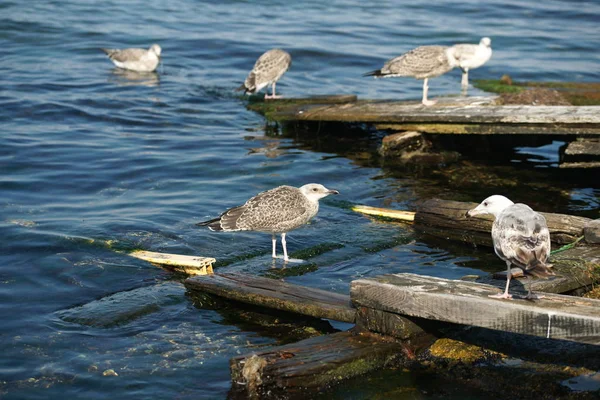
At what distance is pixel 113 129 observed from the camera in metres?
16.1

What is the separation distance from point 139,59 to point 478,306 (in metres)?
15.5

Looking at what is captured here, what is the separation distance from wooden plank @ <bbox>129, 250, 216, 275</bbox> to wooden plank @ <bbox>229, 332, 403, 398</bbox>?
2441 millimetres

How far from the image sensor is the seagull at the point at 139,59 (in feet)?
Result: 67.4

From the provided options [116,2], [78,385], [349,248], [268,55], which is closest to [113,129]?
[268,55]

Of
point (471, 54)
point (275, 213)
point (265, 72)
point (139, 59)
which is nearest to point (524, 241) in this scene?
point (275, 213)

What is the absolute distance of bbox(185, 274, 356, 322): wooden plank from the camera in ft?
→ 23.6

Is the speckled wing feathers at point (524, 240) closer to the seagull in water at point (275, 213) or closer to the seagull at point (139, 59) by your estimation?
the seagull in water at point (275, 213)

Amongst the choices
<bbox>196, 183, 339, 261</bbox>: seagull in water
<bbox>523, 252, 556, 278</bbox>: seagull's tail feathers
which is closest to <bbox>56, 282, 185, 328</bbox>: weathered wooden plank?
<bbox>196, 183, 339, 261</bbox>: seagull in water

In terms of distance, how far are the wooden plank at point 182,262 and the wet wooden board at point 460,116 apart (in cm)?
533

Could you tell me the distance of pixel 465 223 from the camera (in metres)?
9.91

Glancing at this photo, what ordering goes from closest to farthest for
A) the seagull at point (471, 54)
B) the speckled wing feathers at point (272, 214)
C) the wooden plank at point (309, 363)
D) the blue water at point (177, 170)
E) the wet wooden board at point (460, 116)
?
1. the wooden plank at point (309, 363)
2. the blue water at point (177, 170)
3. the speckled wing feathers at point (272, 214)
4. the wet wooden board at point (460, 116)
5. the seagull at point (471, 54)

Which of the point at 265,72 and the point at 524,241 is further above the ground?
the point at 524,241

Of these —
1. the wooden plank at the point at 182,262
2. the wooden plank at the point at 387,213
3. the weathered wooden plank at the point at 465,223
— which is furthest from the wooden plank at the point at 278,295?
the wooden plank at the point at 387,213

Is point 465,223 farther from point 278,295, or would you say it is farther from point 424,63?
point 424,63
